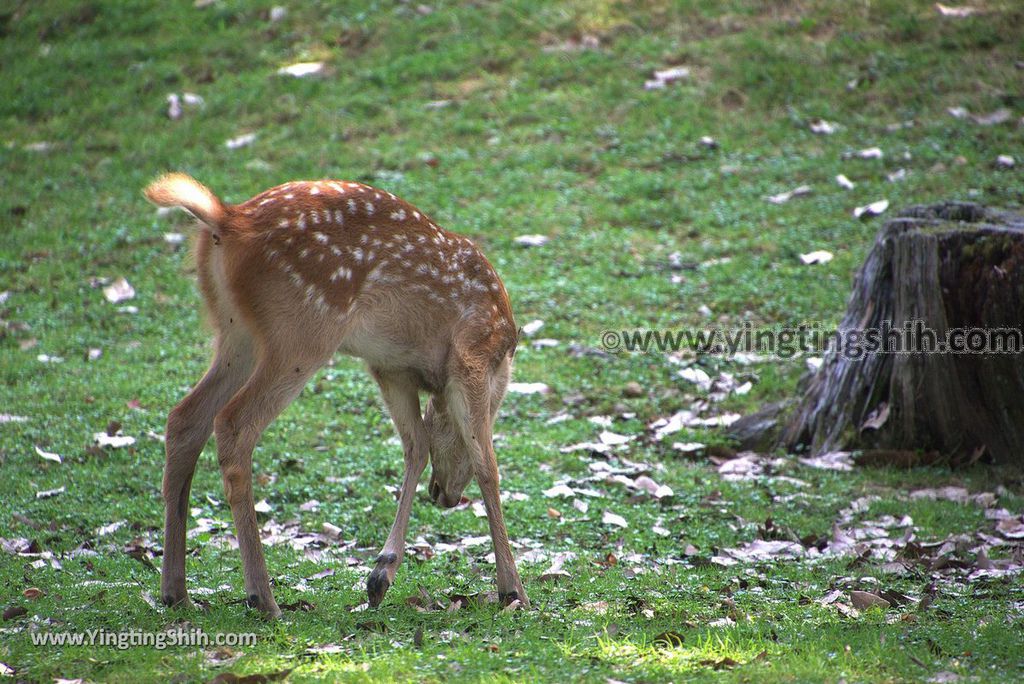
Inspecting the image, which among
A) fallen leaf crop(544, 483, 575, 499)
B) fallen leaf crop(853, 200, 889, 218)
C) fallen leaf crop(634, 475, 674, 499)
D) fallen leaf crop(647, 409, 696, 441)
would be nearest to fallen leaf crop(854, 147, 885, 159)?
fallen leaf crop(853, 200, 889, 218)

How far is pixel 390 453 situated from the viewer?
846cm

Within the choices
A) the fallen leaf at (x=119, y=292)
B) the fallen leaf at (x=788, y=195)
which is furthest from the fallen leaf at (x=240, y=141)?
the fallen leaf at (x=788, y=195)

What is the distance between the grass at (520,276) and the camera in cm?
513

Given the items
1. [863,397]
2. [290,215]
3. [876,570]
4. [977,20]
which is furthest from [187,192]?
[977,20]

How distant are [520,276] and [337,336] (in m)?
5.99

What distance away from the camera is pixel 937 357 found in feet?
26.5

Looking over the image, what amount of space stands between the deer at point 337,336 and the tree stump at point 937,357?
3202 millimetres

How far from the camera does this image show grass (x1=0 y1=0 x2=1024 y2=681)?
16.8 feet

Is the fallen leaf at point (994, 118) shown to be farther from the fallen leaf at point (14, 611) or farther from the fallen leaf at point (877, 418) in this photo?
the fallen leaf at point (14, 611)

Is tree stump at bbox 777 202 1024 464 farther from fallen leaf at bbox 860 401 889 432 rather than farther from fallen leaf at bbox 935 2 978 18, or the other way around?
fallen leaf at bbox 935 2 978 18

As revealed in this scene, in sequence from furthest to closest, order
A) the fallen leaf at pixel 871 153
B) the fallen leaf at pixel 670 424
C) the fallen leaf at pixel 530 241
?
the fallen leaf at pixel 871 153, the fallen leaf at pixel 530 241, the fallen leaf at pixel 670 424

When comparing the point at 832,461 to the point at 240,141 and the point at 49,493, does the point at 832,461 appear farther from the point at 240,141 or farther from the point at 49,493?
the point at 240,141

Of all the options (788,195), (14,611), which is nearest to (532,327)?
(788,195)

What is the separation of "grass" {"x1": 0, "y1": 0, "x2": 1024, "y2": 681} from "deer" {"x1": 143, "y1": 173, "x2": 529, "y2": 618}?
43cm
